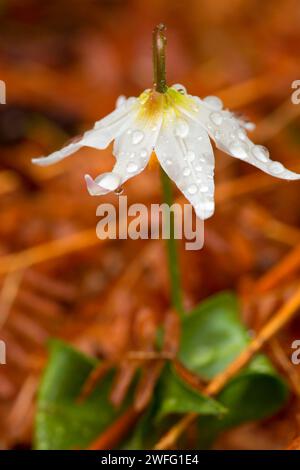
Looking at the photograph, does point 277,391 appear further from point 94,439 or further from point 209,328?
point 94,439

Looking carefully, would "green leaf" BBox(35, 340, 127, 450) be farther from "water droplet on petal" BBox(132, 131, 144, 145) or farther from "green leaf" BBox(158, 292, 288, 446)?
"water droplet on petal" BBox(132, 131, 144, 145)

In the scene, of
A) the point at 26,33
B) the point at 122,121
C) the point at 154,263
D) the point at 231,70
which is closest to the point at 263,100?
the point at 231,70

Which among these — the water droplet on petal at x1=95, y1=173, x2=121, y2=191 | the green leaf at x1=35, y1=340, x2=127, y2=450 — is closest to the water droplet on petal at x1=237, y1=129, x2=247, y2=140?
the water droplet on petal at x1=95, y1=173, x2=121, y2=191

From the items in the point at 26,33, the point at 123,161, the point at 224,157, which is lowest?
the point at 123,161

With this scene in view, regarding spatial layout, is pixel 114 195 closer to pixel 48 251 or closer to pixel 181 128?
pixel 48 251

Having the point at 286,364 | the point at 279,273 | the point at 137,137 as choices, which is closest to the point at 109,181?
the point at 137,137

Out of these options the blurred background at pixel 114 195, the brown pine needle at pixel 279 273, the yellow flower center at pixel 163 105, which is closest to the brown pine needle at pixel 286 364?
the blurred background at pixel 114 195

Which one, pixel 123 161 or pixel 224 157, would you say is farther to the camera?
pixel 224 157
